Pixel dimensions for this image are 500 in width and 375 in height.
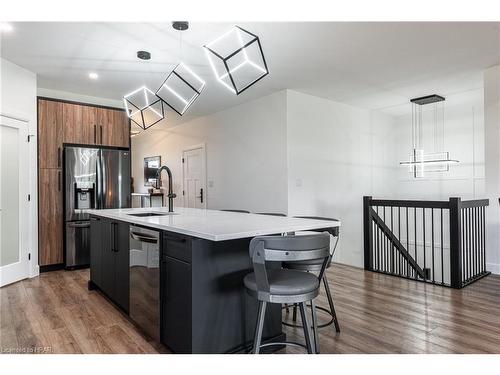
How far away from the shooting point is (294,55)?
3.57 metres

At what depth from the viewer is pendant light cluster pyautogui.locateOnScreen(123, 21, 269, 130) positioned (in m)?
2.28

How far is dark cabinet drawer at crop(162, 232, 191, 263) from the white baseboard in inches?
163

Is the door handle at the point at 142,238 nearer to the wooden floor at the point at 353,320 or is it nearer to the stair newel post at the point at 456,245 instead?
the wooden floor at the point at 353,320

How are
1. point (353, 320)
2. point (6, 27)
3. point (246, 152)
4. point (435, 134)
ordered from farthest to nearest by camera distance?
point (435, 134), point (246, 152), point (6, 27), point (353, 320)

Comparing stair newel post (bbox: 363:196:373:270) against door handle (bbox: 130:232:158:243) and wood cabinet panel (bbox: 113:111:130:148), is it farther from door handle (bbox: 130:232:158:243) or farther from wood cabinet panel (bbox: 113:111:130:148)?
wood cabinet panel (bbox: 113:111:130:148)

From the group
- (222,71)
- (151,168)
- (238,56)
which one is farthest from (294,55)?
(151,168)

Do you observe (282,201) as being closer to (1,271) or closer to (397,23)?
(397,23)

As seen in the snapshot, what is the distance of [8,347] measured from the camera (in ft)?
7.31

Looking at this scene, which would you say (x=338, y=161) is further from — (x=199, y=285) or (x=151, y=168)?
(x=151, y=168)

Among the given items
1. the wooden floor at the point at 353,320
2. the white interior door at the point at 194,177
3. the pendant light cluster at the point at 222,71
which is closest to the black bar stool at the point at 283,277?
the wooden floor at the point at 353,320

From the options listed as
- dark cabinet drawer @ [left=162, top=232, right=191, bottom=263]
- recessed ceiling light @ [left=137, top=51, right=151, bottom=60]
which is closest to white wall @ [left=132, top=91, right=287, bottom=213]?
recessed ceiling light @ [left=137, top=51, right=151, bottom=60]

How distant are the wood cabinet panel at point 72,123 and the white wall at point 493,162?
5.56 meters

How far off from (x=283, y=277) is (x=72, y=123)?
4.22 metres

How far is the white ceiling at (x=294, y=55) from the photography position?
2.98 m
